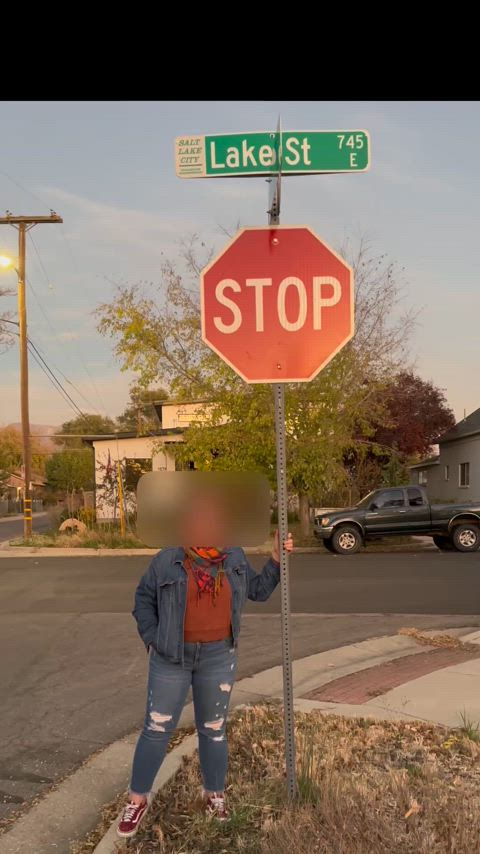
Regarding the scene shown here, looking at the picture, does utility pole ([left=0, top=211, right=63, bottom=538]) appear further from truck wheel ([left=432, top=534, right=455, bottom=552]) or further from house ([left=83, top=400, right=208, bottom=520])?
truck wheel ([left=432, top=534, right=455, bottom=552])

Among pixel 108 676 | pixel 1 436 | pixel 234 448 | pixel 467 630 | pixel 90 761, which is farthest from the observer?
pixel 1 436

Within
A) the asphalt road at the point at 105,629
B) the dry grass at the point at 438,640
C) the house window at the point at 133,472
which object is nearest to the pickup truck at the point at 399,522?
the asphalt road at the point at 105,629

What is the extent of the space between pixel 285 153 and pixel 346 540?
14864 mm

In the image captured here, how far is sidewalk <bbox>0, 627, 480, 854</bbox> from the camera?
4.00 meters

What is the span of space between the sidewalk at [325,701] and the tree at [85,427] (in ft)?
184

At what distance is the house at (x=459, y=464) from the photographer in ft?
95.2

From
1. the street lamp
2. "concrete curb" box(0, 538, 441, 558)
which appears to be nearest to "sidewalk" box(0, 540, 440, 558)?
"concrete curb" box(0, 538, 441, 558)

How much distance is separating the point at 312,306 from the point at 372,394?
16564 millimetres

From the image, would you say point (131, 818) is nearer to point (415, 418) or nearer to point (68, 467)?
point (415, 418)

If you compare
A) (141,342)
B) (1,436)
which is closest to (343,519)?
(141,342)

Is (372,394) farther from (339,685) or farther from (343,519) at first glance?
(339,685)

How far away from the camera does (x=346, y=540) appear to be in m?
18.1

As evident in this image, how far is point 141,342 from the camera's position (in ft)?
64.0

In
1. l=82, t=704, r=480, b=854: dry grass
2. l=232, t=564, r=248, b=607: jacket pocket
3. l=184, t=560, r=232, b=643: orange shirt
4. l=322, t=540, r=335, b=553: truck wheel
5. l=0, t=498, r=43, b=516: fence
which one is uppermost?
l=232, t=564, r=248, b=607: jacket pocket
